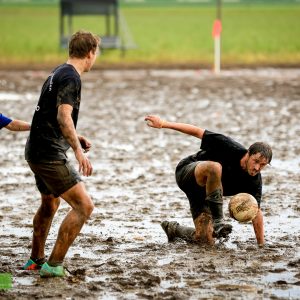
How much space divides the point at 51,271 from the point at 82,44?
1654 mm

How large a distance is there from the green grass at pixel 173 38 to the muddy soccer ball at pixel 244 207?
25.4m

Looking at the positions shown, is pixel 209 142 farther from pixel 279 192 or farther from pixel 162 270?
pixel 279 192

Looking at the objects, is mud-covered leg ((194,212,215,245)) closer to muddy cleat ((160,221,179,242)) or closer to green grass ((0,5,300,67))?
muddy cleat ((160,221,179,242))

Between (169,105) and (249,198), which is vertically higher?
(249,198)

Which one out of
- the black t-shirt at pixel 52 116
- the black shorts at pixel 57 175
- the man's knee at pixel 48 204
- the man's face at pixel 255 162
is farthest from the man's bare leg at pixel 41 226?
the man's face at pixel 255 162

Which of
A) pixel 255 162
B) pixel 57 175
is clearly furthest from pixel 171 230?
pixel 57 175

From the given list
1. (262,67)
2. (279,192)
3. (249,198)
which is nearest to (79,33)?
(249,198)

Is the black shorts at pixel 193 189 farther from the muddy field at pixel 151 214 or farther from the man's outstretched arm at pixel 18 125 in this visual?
the man's outstretched arm at pixel 18 125

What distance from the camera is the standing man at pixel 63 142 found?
7.12 metres

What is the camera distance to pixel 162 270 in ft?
24.9

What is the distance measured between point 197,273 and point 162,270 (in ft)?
0.95

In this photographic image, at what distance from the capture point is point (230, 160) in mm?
8469

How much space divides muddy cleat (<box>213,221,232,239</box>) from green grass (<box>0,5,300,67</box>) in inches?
1001

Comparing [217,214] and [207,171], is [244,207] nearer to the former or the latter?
[217,214]
